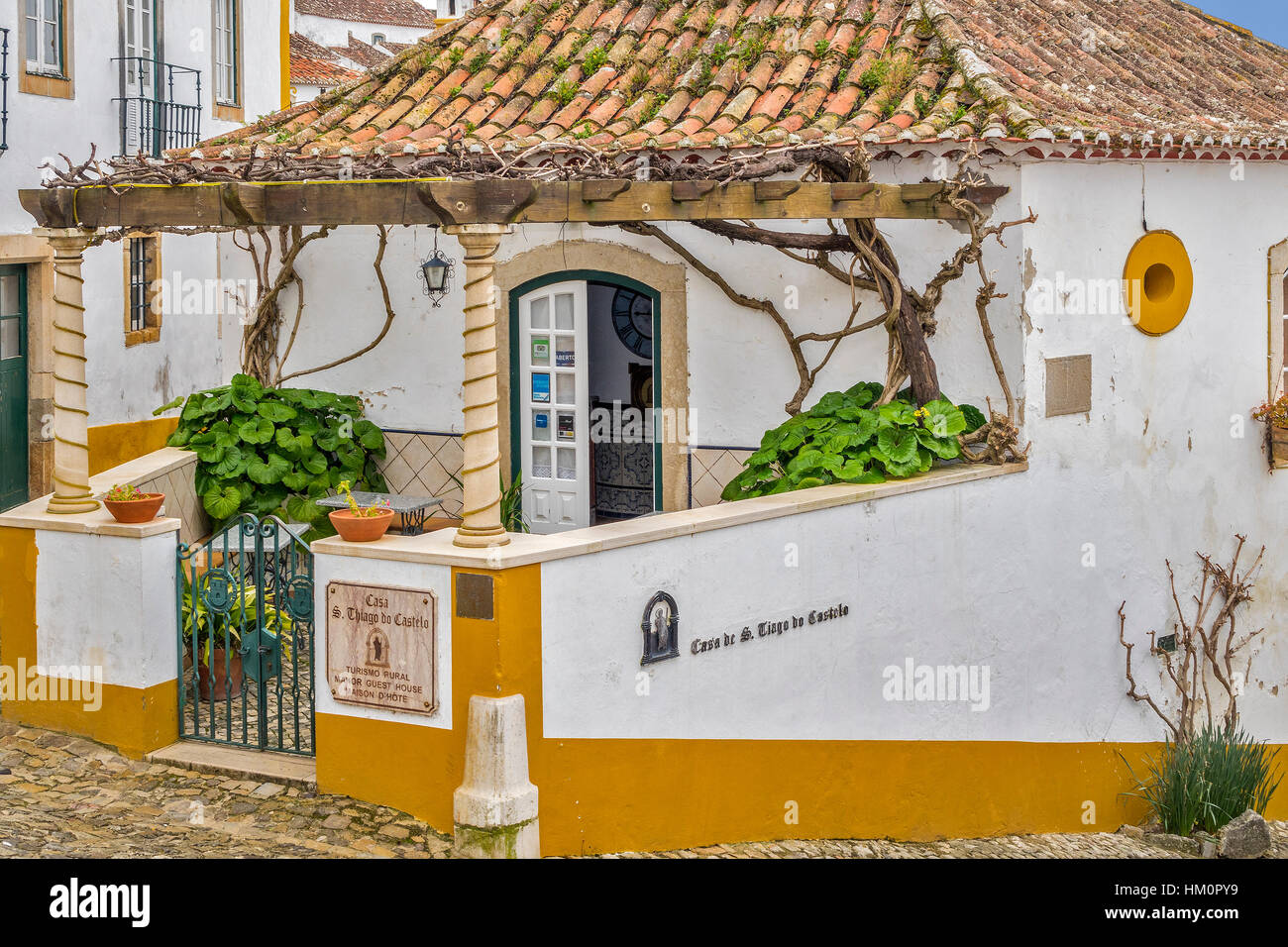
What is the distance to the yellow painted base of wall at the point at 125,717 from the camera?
8484 mm

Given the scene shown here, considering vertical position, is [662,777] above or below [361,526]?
below

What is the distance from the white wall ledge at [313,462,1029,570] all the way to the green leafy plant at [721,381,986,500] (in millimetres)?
256

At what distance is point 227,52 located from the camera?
19.0 metres

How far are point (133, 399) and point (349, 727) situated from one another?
10.5 meters

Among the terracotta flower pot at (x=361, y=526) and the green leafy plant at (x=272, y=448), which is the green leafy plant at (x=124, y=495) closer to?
the terracotta flower pot at (x=361, y=526)

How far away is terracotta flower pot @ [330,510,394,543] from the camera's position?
303 inches

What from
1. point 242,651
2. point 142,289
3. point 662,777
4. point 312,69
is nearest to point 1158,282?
point 662,777

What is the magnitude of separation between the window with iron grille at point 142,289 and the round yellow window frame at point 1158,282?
36.4 ft

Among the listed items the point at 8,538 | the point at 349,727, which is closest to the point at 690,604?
the point at 349,727

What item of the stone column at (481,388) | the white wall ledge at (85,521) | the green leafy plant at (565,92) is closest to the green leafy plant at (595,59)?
the green leafy plant at (565,92)

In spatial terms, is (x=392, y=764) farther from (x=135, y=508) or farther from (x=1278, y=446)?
(x=1278, y=446)

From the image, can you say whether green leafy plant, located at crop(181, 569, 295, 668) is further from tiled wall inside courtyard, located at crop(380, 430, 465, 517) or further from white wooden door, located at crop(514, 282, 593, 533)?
white wooden door, located at crop(514, 282, 593, 533)

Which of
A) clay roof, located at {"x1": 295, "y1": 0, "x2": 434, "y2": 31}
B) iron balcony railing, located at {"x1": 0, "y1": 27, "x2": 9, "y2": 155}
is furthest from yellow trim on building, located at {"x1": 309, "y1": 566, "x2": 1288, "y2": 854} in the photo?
clay roof, located at {"x1": 295, "y1": 0, "x2": 434, "y2": 31}

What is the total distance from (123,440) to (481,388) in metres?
10.4
